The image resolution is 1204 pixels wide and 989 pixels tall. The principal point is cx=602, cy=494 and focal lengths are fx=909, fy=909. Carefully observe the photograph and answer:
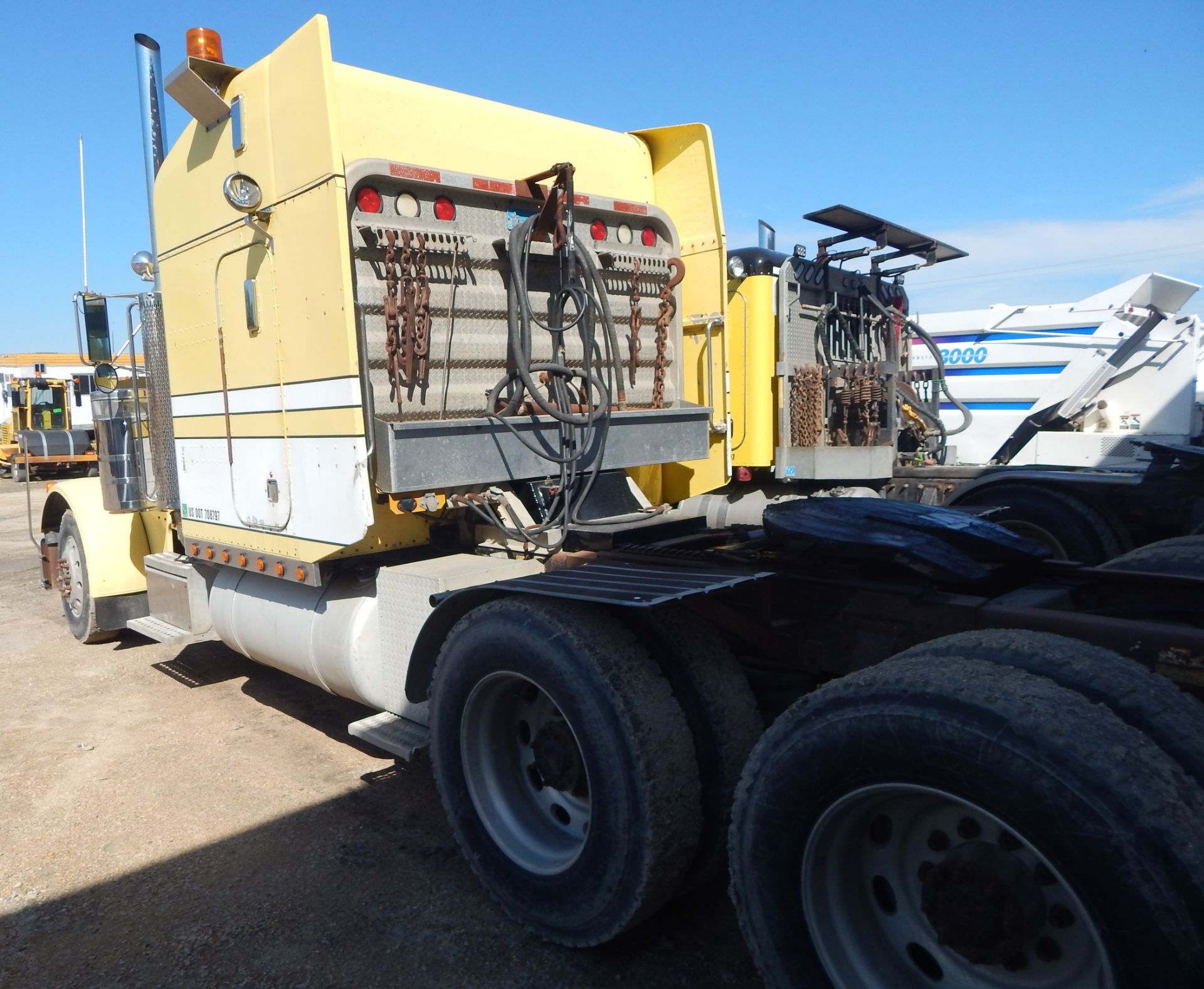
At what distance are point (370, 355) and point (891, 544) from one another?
2.30 meters

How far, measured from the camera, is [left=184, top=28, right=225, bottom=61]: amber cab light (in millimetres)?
4305

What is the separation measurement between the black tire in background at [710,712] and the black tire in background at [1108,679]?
685mm

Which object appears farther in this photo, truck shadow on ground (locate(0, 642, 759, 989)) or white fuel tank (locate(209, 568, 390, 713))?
white fuel tank (locate(209, 568, 390, 713))

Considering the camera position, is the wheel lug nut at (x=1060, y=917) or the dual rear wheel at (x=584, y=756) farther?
the dual rear wheel at (x=584, y=756)

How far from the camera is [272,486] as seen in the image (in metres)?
4.47

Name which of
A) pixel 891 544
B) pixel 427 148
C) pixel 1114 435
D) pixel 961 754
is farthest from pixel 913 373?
pixel 961 754

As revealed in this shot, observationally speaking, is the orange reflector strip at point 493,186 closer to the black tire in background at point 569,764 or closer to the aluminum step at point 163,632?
the black tire in background at point 569,764

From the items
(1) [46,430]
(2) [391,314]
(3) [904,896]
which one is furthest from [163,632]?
(1) [46,430]

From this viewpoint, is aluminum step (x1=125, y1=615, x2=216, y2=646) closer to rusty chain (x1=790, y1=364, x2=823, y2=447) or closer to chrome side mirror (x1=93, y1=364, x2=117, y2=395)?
chrome side mirror (x1=93, y1=364, x2=117, y2=395)

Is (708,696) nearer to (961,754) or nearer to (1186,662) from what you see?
(961,754)

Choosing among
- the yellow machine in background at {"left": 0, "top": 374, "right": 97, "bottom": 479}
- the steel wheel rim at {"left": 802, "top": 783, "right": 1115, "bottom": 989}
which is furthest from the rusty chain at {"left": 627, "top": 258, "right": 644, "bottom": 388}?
the yellow machine in background at {"left": 0, "top": 374, "right": 97, "bottom": 479}

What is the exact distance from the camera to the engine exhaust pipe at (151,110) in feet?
17.5

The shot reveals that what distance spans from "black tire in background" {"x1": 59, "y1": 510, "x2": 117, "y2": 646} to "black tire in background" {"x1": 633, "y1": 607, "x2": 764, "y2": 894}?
521 centimetres

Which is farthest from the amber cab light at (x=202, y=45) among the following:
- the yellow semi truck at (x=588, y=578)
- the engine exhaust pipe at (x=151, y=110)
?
the engine exhaust pipe at (x=151, y=110)
